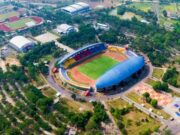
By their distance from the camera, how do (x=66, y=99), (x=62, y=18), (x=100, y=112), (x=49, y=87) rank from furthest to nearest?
(x=62, y=18), (x=49, y=87), (x=66, y=99), (x=100, y=112)

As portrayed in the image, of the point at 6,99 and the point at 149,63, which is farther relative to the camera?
the point at 149,63

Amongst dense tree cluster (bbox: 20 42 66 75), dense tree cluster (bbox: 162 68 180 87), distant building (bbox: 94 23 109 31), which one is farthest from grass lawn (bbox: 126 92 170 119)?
distant building (bbox: 94 23 109 31)

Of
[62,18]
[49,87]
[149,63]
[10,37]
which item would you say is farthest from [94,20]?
[49,87]

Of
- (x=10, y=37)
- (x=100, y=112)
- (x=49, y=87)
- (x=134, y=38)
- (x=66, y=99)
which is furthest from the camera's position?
(x=10, y=37)

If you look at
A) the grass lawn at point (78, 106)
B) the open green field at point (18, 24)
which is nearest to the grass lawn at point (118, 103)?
the grass lawn at point (78, 106)

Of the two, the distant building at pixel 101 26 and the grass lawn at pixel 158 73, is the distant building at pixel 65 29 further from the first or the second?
the grass lawn at pixel 158 73

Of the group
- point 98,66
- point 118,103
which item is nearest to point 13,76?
point 98,66

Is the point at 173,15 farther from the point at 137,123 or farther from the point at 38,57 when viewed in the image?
the point at 137,123

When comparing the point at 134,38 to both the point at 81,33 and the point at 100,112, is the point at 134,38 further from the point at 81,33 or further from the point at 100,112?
the point at 100,112
